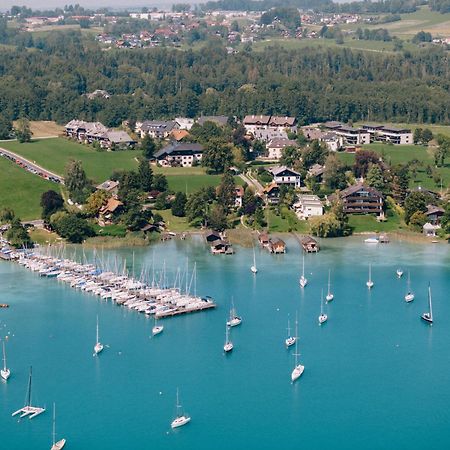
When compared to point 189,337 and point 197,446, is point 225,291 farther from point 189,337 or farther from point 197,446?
point 197,446

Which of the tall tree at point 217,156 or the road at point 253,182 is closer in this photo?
the road at point 253,182

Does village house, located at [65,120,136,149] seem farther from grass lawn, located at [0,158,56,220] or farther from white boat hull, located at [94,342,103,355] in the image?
Answer: white boat hull, located at [94,342,103,355]

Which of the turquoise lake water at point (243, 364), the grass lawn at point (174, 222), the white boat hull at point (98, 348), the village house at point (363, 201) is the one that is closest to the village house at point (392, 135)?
the village house at point (363, 201)

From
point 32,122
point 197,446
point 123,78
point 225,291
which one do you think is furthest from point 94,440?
point 123,78

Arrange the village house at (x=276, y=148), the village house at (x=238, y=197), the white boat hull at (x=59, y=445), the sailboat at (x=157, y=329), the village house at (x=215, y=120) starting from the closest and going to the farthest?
the white boat hull at (x=59, y=445) → the sailboat at (x=157, y=329) → the village house at (x=238, y=197) → the village house at (x=276, y=148) → the village house at (x=215, y=120)

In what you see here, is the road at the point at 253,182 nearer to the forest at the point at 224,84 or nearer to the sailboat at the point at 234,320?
the sailboat at the point at 234,320

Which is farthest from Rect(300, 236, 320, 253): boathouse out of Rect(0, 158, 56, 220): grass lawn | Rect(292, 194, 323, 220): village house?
Rect(0, 158, 56, 220): grass lawn
